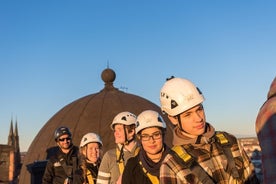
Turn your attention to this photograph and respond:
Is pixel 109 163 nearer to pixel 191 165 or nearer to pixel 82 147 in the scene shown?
pixel 82 147

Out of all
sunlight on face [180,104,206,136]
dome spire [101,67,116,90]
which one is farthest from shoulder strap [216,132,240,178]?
dome spire [101,67,116,90]

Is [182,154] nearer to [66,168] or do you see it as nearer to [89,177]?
[89,177]

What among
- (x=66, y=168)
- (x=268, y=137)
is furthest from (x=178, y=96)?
(x=66, y=168)

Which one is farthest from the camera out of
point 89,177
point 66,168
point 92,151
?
point 66,168

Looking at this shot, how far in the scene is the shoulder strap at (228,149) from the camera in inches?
106

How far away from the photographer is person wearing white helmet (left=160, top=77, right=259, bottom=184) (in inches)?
103

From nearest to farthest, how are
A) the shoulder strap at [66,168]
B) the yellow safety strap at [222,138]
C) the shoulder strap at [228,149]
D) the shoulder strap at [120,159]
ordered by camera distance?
the shoulder strap at [228,149], the yellow safety strap at [222,138], the shoulder strap at [120,159], the shoulder strap at [66,168]

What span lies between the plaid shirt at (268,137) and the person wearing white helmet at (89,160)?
4.48 m

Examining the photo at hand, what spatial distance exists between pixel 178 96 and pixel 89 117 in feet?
54.2

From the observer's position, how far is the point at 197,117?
2857 millimetres

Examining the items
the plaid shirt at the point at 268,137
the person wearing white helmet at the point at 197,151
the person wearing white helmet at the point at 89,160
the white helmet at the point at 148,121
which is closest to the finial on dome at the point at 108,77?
the person wearing white helmet at the point at 89,160

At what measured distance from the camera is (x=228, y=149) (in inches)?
110

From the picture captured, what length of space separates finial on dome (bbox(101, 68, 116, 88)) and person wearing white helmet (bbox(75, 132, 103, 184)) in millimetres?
15921

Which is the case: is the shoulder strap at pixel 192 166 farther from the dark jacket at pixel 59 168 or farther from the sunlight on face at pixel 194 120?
the dark jacket at pixel 59 168
